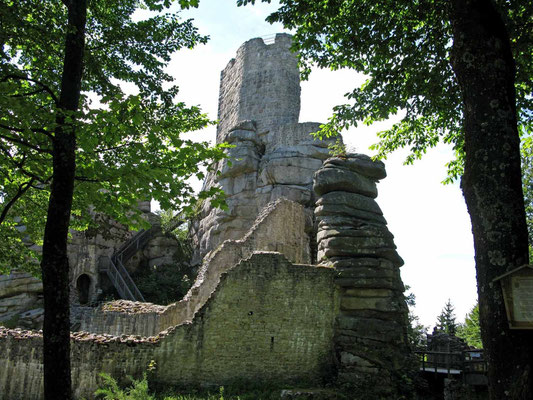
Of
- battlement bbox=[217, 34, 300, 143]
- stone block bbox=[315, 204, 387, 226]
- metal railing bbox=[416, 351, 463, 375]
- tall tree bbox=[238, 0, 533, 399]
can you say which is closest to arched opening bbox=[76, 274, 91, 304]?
battlement bbox=[217, 34, 300, 143]

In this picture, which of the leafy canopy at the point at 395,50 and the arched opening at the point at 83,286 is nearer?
the leafy canopy at the point at 395,50

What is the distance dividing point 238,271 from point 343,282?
2932mm

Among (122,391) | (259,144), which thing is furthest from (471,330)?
(122,391)

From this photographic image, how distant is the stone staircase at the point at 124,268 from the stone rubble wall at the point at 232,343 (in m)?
13.5

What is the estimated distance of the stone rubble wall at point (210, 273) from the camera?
1600 centimetres

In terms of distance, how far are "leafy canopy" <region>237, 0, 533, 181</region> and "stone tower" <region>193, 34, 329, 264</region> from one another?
1105cm

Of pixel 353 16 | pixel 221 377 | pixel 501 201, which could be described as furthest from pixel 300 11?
pixel 221 377

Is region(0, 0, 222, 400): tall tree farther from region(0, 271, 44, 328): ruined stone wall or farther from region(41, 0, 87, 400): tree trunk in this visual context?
region(0, 271, 44, 328): ruined stone wall

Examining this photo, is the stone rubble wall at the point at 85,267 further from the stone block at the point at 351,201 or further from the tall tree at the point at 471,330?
the tall tree at the point at 471,330

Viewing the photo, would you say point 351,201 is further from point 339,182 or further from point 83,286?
point 83,286

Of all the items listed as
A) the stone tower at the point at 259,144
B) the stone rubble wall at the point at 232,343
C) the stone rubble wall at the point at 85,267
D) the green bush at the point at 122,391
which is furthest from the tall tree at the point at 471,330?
the green bush at the point at 122,391

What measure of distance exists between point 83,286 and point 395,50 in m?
23.5

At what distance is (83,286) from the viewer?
88.7 feet

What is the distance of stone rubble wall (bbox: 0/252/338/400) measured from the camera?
11.1 meters
